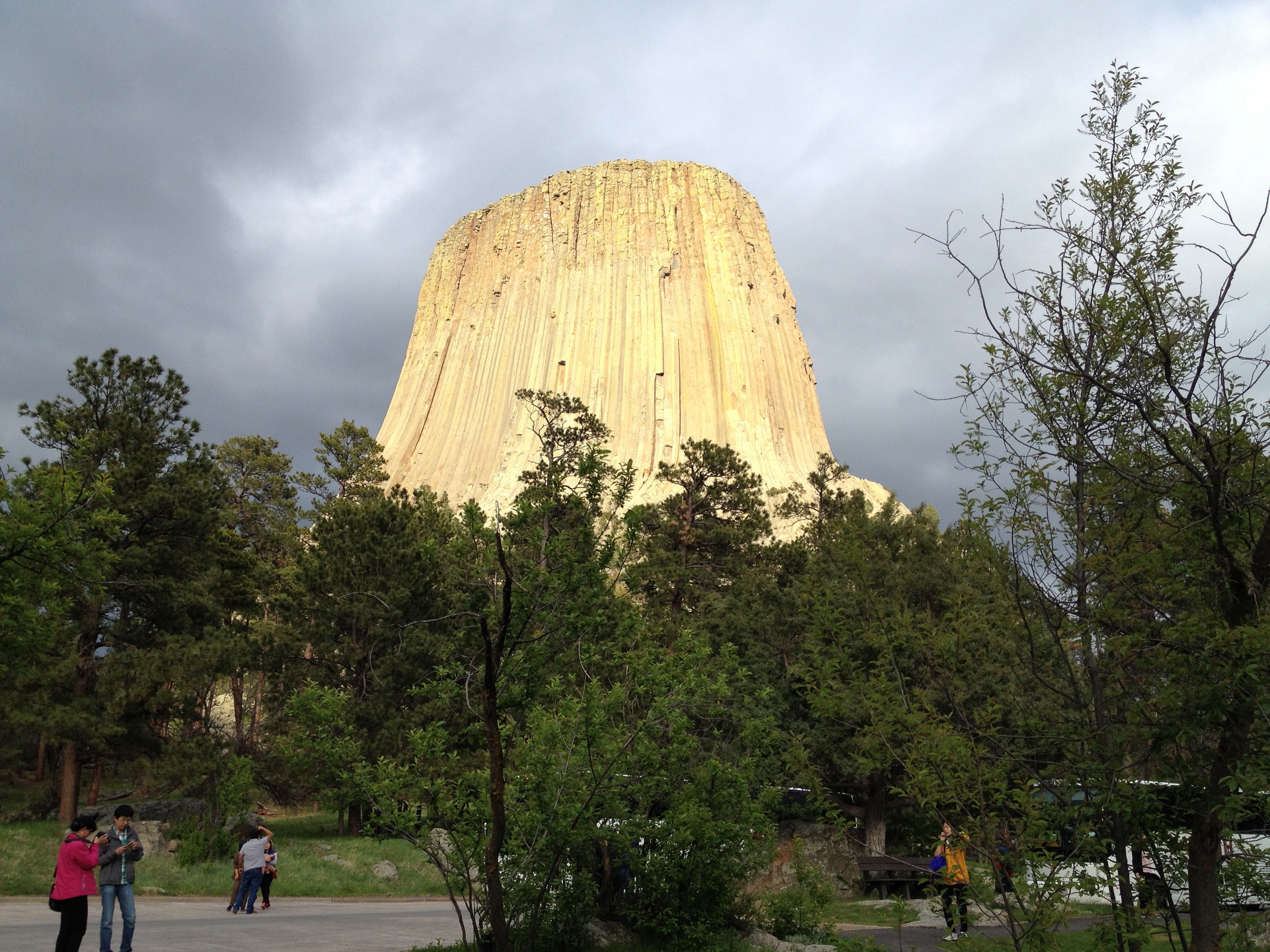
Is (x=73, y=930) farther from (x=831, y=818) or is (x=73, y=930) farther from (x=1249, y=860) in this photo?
(x=1249, y=860)

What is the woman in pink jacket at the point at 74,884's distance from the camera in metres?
7.72

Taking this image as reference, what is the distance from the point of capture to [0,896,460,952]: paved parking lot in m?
9.54

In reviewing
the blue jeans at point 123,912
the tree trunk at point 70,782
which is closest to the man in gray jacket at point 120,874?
the blue jeans at point 123,912

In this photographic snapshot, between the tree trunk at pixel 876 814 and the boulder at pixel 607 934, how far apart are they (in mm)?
11359

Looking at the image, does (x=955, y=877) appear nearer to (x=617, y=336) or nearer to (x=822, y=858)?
(x=822, y=858)

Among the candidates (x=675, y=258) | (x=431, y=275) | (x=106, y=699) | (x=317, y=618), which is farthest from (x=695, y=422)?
(x=106, y=699)

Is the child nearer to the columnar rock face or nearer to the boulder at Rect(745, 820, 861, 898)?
the boulder at Rect(745, 820, 861, 898)

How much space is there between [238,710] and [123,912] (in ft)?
73.6

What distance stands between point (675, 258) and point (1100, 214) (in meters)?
64.3

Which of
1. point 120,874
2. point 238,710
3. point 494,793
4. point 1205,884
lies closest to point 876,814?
point 120,874

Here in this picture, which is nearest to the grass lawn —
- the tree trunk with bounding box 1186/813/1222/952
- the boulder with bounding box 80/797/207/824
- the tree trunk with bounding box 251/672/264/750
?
the boulder with bounding box 80/797/207/824

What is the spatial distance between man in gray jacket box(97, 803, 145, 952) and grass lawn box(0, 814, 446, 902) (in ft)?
19.2

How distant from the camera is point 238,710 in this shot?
96.7ft

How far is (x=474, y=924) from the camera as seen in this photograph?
692 centimetres
